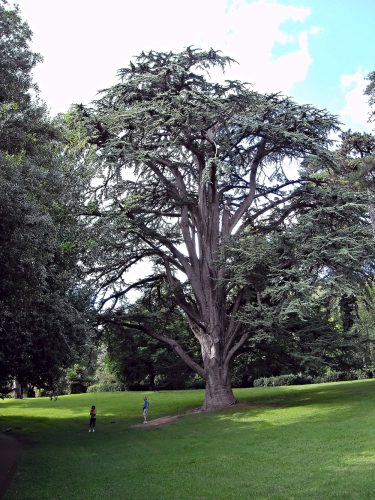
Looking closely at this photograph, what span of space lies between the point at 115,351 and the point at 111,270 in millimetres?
6063

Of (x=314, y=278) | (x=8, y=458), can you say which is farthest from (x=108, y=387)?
(x=314, y=278)

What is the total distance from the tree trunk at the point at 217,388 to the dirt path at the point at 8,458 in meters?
9.33

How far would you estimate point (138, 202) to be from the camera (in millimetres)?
26781

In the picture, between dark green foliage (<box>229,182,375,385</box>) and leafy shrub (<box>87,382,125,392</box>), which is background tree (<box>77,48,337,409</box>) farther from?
leafy shrub (<box>87,382,125,392</box>)

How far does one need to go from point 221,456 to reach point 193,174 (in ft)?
58.0

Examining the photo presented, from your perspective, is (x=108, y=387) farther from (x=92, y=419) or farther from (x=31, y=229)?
(x=31, y=229)

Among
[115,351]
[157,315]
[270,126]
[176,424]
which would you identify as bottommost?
[176,424]

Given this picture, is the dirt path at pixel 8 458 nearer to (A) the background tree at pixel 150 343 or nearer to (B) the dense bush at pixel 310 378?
(A) the background tree at pixel 150 343

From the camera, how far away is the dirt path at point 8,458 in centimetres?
1238

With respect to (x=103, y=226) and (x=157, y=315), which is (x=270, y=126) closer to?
(x=103, y=226)

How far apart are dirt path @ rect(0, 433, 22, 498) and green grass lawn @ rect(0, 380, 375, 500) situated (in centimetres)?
32

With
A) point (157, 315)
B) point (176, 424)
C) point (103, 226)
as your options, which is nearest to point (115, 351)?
point (157, 315)

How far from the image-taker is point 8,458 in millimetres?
16047

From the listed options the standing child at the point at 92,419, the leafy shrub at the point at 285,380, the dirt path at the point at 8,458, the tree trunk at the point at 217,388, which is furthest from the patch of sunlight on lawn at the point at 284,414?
the leafy shrub at the point at 285,380
